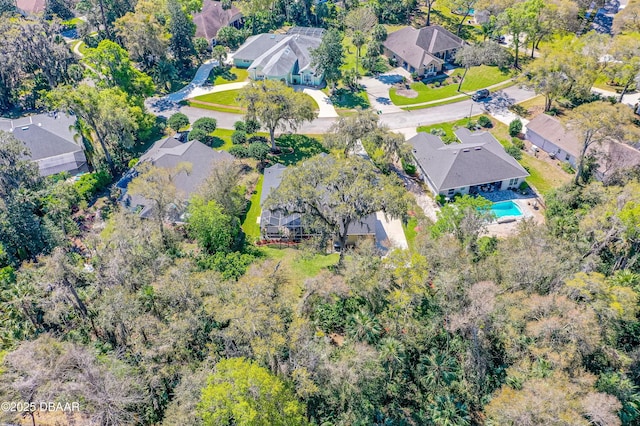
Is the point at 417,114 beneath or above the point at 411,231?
above

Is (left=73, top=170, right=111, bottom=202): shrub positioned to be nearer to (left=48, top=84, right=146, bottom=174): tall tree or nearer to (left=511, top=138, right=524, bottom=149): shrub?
(left=48, top=84, right=146, bottom=174): tall tree

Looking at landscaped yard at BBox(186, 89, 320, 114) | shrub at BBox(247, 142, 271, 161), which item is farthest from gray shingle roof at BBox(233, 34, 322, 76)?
shrub at BBox(247, 142, 271, 161)

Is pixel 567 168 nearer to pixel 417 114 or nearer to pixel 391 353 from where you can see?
pixel 417 114

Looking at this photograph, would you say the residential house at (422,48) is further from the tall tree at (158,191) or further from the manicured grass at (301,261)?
the tall tree at (158,191)

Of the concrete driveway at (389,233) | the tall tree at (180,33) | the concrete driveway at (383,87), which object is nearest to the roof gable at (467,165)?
the concrete driveway at (389,233)

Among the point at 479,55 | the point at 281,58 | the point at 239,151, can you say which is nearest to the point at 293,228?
the point at 239,151

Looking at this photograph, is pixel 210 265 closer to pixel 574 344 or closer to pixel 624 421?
pixel 574 344
